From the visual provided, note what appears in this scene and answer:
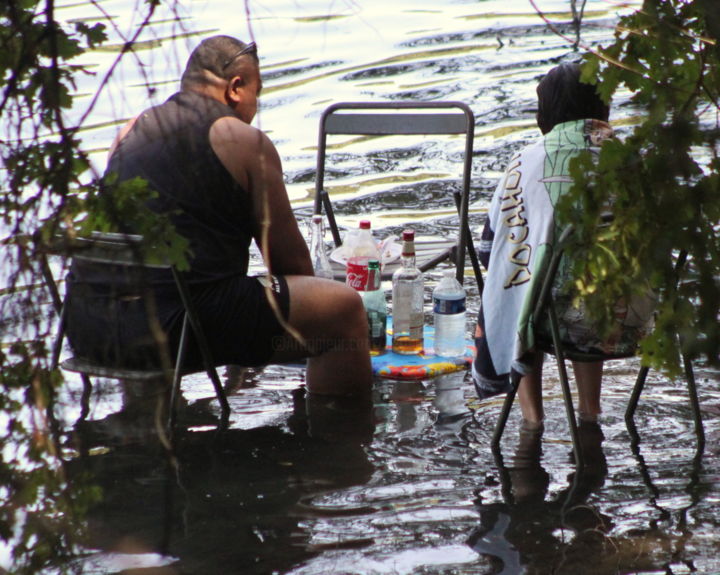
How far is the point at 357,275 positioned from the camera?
4.50 metres

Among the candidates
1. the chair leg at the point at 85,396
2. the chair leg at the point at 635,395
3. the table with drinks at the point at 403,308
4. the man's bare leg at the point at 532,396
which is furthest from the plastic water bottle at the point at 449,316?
the chair leg at the point at 85,396

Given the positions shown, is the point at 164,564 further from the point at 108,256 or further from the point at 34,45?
the point at 34,45

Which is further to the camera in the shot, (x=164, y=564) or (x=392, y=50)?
(x=392, y=50)

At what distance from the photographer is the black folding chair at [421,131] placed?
15.2 ft

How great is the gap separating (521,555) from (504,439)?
2.99 feet

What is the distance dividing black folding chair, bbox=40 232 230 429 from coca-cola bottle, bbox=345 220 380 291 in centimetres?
82

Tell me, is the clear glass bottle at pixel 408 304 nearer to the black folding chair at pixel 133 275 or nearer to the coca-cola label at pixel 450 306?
the coca-cola label at pixel 450 306

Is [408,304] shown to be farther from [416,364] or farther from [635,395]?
[635,395]

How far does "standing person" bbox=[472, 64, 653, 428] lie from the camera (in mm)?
3553

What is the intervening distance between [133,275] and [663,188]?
967mm

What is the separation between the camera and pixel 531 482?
3488 millimetres

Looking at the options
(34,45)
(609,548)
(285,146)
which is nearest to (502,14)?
(285,146)

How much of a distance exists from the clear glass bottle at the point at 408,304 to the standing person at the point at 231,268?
1.27 feet

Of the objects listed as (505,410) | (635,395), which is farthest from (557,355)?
(635,395)
